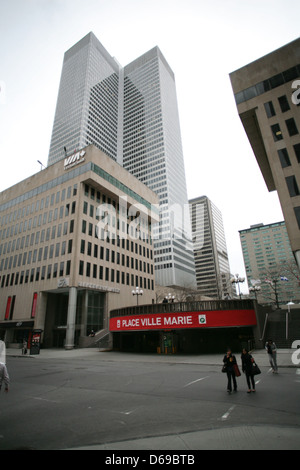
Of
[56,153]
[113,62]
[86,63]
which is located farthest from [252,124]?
[113,62]

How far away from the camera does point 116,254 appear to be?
51.5 m

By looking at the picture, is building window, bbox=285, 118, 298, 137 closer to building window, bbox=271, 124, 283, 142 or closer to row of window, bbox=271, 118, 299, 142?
row of window, bbox=271, 118, 299, 142

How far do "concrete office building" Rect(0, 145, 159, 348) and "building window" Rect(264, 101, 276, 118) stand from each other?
30425 millimetres

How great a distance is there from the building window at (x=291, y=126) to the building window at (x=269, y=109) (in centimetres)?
220

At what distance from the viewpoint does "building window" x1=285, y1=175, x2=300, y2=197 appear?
81.2 feet

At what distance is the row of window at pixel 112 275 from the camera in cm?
4374

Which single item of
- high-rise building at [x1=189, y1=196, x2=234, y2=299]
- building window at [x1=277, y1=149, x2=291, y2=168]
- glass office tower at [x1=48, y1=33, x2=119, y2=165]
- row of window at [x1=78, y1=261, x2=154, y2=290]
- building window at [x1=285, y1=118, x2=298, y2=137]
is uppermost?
glass office tower at [x1=48, y1=33, x2=119, y2=165]

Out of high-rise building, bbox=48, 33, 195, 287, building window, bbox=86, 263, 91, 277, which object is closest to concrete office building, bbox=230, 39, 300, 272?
building window, bbox=86, 263, 91, 277

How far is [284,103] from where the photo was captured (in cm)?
2764

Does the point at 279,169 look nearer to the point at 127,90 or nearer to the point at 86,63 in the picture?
the point at 86,63

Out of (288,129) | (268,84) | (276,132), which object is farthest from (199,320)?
(268,84)

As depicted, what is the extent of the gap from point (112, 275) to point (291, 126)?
1493 inches

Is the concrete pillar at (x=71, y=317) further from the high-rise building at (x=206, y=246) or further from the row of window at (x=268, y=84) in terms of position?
the high-rise building at (x=206, y=246)
